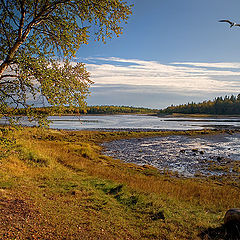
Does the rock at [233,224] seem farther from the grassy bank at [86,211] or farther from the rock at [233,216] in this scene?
the grassy bank at [86,211]

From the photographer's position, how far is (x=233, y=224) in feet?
23.2

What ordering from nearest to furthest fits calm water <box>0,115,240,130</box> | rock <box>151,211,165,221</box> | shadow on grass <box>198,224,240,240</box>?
1. shadow on grass <box>198,224,240,240</box>
2. rock <box>151,211,165,221</box>
3. calm water <box>0,115,240,130</box>

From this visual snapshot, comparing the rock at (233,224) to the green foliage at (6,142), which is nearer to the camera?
the rock at (233,224)

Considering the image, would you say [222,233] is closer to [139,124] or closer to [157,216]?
[157,216]

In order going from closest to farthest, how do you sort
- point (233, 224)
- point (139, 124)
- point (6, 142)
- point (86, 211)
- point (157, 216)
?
point (233, 224) < point (6, 142) < point (86, 211) < point (157, 216) < point (139, 124)

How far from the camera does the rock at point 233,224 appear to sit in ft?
22.6

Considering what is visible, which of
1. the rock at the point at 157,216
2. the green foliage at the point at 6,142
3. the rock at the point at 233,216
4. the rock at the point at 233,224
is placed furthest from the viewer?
the rock at the point at 157,216

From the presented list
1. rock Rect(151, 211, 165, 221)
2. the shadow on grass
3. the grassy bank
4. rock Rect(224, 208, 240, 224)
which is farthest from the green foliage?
rock Rect(224, 208, 240, 224)

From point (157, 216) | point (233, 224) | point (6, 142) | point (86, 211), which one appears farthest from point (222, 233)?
point (6, 142)

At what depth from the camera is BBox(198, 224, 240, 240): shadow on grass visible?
676cm

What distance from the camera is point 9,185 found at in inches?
357

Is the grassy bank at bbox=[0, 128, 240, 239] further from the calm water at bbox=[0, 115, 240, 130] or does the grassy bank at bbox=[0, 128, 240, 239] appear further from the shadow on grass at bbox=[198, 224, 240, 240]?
the calm water at bbox=[0, 115, 240, 130]

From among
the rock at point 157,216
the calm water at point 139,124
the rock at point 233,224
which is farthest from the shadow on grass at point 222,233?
the calm water at point 139,124

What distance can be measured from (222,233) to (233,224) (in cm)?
49
